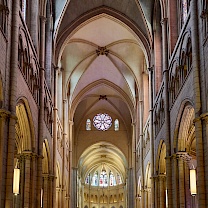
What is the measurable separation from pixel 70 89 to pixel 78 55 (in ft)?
16.6

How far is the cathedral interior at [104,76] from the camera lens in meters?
19.5

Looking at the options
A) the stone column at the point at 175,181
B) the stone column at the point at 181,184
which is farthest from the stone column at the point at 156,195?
the stone column at the point at 181,184

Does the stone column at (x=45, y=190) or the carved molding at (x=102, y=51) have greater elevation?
the carved molding at (x=102, y=51)

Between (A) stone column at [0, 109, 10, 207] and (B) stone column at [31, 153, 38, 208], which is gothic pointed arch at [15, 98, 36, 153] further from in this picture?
(A) stone column at [0, 109, 10, 207]

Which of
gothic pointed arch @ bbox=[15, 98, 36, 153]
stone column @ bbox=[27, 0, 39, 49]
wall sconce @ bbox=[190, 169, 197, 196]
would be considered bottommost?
wall sconce @ bbox=[190, 169, 197, 196]

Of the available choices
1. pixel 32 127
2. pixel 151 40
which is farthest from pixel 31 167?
pixel 151 40

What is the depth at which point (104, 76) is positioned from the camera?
1957 inches

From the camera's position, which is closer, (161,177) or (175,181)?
(175,181)

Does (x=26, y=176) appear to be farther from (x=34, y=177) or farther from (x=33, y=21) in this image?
(x=33, y=21)

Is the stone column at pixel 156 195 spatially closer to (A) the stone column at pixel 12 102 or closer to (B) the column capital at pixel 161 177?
(B) the column capital at pixel 161 177

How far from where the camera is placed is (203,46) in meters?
19.9

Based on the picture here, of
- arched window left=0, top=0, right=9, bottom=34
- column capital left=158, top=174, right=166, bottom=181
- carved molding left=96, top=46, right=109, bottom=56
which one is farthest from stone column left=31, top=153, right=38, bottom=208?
carved molding left=96, top=46, right=109, bottom=56

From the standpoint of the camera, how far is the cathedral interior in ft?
64.0

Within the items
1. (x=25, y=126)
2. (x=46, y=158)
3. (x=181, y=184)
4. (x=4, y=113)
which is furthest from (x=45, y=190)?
(x=4, y=113)
